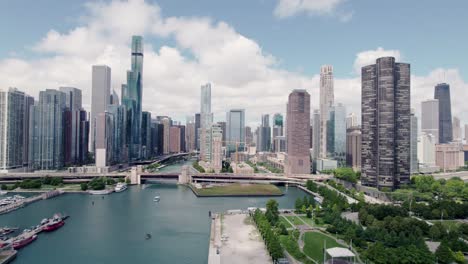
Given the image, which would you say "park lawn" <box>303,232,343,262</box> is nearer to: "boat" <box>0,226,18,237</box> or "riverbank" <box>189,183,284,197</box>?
"riverbank" <box>189,183,284,197</box>

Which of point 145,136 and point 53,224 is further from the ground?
point 145,136

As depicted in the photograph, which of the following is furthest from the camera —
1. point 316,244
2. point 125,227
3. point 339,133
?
point 339,133

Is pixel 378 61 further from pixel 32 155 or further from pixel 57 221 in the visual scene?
pixel 32 155

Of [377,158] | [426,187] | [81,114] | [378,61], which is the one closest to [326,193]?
[377,158]

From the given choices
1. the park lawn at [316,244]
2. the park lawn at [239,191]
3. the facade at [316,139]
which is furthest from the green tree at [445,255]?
the facade at [316,139]

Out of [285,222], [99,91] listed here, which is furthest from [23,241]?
[99,91]

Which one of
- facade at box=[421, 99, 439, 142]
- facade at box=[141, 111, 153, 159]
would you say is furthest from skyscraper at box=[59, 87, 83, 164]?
facade at box=[421, 99, 439, 142]

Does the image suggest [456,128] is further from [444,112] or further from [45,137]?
[45,137]

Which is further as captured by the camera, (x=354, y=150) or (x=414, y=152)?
(x=354, y=150)
